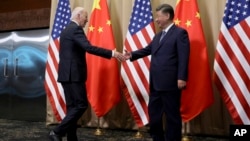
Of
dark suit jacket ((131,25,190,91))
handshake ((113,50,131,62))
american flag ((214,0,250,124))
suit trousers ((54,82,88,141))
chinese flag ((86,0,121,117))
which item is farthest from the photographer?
chinese flag ((86,0,121,117))

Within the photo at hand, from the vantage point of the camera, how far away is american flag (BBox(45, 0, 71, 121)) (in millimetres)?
4773

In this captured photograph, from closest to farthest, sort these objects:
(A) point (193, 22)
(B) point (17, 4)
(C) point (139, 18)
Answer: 1. (A) point (193, 22)
2. (C) point (139, 18)
3. (B) point (17, 4)

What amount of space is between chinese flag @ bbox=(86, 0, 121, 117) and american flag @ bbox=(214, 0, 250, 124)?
1.35m

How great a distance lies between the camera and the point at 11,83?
6.02 m

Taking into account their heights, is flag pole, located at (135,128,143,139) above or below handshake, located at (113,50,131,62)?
below

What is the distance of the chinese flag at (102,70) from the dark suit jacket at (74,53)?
0.95 m

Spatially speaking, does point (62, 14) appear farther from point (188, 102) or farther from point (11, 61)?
point (188, 102)

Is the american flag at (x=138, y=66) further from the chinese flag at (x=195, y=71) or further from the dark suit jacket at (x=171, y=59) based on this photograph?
the dark suit jacket at (x=171, y=59)

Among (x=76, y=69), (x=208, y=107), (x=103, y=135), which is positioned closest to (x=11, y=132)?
(x=103, y=135)

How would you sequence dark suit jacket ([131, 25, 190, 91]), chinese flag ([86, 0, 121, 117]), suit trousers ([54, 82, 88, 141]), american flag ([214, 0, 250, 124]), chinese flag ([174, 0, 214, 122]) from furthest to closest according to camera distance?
chinese flag ([86, 0, 121, 117]) → chinese flag ([174, 0, 214, 122]) → american flag ([214, 0, 250, 124]) → suit trousers ([54, 82, 88, 141]) → dark suit jacket ([131, 25, 190, 91])

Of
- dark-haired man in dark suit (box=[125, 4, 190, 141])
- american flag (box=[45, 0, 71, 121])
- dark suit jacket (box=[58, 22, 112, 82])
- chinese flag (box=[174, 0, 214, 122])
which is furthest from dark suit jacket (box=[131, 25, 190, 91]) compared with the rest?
american flag (box=[45, 0, 71, 121])

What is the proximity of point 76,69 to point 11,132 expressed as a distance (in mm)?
1718

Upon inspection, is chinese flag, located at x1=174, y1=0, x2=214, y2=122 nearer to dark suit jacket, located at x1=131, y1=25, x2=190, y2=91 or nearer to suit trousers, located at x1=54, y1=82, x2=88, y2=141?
dark suit jacket, located at x1=131, y1=25, x2=190, y2=91

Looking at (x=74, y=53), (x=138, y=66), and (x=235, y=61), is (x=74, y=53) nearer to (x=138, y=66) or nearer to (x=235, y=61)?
(x=138, y=66)
